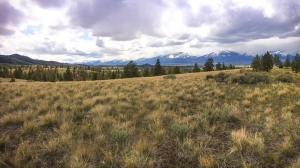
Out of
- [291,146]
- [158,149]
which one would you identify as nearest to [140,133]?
[158,149]

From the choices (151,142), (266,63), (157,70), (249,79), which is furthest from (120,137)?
(157,70)

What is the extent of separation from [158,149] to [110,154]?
4.81 ft

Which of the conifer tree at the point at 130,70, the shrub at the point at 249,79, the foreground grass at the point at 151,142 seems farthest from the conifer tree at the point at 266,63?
the foreground grass at the point at 151,142

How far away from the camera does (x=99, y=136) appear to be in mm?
6230

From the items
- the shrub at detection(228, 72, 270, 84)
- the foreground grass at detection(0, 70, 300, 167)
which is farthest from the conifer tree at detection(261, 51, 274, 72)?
the foreground grass at detection(0, 70, 300, 167)

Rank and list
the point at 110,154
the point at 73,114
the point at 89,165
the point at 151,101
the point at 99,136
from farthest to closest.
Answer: the point at 151,101, the point at 73,114, the point at 99,136, the point at 110,154, the point at 89,165

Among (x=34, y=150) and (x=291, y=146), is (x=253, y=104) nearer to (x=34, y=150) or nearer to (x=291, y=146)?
(x=291, y=146)

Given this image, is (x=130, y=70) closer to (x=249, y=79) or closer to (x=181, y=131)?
(x=249, y=79)

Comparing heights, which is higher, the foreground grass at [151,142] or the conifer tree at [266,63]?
the conifer tree at [266,63]

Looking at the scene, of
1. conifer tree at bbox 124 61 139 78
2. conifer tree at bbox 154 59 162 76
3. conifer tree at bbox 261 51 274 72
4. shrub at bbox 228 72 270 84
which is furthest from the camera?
conifer tree at bbox 154 59 162 76

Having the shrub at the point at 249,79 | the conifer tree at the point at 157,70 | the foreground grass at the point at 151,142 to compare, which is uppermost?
the conifer tree at the point at 157,70

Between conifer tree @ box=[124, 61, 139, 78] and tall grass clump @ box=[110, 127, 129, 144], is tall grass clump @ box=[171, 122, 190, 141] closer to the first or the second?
tall grass clump @ box=[110, 127, 129, 144]

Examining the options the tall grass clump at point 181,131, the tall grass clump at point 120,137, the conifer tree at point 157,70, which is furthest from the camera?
the conifer tree at point 157,70

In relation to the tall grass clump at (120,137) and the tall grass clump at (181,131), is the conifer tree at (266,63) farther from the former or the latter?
the tall grass clump at (120,137)
